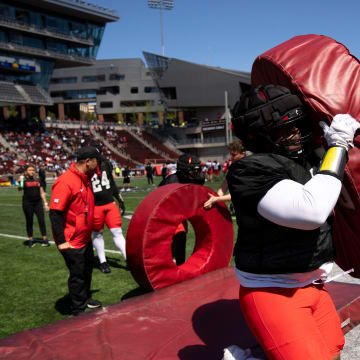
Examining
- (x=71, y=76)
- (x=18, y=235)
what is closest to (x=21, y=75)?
(x=71, y=76)

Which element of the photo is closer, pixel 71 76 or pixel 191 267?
pixel 191 267

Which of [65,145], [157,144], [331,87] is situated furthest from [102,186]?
[157,144]

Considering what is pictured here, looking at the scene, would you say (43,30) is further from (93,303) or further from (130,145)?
(93,303)

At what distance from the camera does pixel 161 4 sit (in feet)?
210

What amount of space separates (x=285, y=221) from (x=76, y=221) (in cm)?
303

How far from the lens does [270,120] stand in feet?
5.83

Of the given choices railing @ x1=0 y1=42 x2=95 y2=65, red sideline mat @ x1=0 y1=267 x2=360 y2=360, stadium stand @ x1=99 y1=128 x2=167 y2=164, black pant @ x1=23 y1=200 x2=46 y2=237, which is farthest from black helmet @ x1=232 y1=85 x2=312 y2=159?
railing @ x1=0 y1=42 x2=95 y2=65

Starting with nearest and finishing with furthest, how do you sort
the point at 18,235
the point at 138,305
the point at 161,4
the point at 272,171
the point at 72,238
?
the point at 272,171
the point at 138,305
the point at 72,238
the point at 18,235
the point at 161,4

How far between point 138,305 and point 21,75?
5255 cm

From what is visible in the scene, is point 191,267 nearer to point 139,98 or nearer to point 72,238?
point 72,238

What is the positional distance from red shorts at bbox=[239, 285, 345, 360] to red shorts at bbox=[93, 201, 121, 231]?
4.40 m

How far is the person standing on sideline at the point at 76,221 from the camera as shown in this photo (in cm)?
411

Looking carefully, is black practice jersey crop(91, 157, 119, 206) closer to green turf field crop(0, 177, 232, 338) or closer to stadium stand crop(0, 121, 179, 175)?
green turf field crop(0, 177, 232, 338)

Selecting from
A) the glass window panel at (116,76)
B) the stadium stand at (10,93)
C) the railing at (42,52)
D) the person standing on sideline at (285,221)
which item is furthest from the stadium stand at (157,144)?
the person standing on sideline at (285,221)
